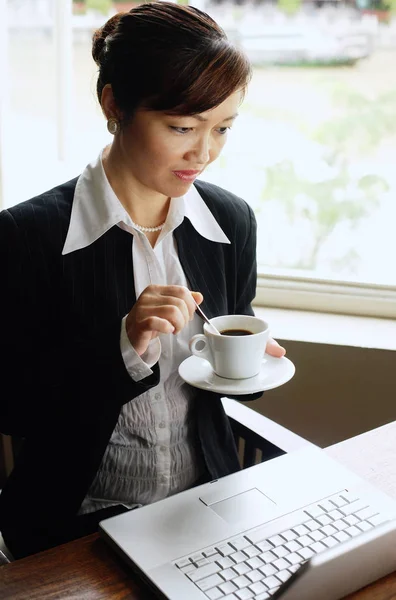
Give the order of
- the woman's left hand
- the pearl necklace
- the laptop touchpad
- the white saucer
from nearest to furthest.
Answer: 1. the laptop touchpad
2. the white saucer
3. the woman's left hand
4. the pearl necklace

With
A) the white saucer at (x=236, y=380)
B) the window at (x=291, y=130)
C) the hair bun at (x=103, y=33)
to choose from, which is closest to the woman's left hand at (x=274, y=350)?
the white saucer at (x=236, y=380)

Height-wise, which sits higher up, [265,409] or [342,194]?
[342,194]

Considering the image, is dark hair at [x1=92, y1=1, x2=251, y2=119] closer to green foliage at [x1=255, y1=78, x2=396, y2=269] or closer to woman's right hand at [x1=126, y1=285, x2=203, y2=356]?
Answer: woman's right hand at [x1=126, y1=285, x2=203, y2=356]

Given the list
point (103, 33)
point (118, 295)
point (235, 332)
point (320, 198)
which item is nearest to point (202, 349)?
point (235, 332)

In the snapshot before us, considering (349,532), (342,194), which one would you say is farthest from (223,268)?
(342,194)

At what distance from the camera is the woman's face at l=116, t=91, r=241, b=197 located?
1216 mm

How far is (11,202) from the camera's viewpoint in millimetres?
2119

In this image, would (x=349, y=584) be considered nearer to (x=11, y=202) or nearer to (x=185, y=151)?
(x=185, y=151)

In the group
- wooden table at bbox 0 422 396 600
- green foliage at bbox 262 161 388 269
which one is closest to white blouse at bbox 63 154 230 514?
wooden table at bbox 0 422 396 600

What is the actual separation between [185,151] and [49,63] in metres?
1.07

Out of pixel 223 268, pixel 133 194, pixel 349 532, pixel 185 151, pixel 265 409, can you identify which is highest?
pixel 185 151

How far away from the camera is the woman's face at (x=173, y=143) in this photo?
3.99 feet

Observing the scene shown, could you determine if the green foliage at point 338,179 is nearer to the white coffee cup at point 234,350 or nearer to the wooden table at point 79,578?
the white coffee cup at point 234,350

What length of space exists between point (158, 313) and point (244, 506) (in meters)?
0.29
